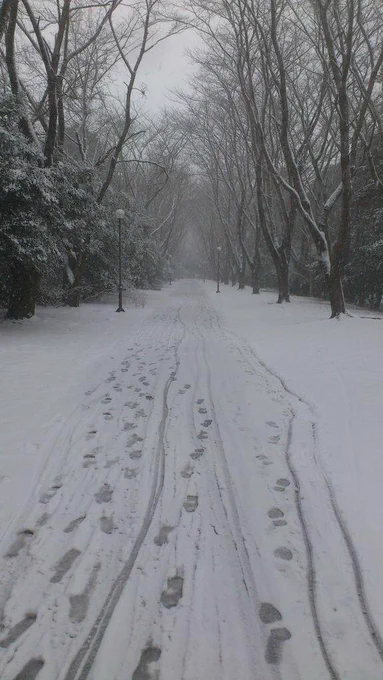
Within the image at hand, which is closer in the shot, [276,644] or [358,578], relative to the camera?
[276,644]

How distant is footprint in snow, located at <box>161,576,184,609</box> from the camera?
191 cm

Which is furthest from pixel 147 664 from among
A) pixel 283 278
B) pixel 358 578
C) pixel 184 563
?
pixel 283 278

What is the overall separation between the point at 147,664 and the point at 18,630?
1.99 feet

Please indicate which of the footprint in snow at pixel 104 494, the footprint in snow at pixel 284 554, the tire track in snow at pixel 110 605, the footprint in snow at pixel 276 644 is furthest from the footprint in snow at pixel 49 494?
the footprint in snow at pixel 276 644

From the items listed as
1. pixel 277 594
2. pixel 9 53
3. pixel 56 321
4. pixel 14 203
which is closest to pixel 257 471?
pixel 277 594

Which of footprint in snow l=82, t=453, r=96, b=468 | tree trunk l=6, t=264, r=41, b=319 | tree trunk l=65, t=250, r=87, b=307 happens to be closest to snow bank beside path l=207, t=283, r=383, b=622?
footprint in snow l=82, t=453, r=96, b=468

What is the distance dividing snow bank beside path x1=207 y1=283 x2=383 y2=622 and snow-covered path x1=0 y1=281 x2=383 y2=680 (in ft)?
0.34

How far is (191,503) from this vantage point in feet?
8.87

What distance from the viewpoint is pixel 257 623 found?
181 centimetres

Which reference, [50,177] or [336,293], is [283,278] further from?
[50,177]

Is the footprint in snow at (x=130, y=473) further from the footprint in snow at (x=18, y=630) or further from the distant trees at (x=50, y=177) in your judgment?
the distant trees at (x=50, y=177)

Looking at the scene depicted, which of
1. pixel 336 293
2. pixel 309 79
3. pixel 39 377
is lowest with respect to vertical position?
pixel 39 377

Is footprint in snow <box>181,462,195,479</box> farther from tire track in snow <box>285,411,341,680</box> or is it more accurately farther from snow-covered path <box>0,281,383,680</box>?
tire track in snow <box>285,411,341,680</box>

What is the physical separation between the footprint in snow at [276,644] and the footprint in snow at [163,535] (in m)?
0.78
